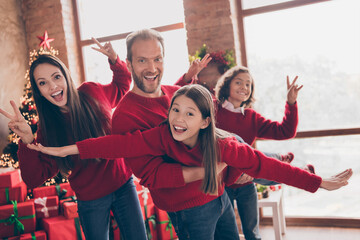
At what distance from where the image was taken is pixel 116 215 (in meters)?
1.73

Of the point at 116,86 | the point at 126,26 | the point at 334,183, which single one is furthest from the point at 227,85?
the point at 126,26

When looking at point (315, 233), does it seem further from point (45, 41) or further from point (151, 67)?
point (45, 41)

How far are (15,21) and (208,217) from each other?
12.5 feet

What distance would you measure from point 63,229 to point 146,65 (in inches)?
71.9

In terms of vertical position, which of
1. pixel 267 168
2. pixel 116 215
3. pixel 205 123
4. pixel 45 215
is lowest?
pixel 45 215

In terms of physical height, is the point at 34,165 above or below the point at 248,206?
above

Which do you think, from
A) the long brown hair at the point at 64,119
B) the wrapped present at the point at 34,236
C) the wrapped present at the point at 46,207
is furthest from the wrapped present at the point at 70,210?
the long brown hair at the point at 64,119

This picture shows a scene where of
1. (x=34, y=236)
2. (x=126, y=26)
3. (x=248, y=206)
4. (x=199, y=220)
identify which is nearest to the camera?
(x=199, y=220)

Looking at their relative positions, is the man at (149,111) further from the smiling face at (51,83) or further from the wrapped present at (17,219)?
the wrapped present at (17,219)

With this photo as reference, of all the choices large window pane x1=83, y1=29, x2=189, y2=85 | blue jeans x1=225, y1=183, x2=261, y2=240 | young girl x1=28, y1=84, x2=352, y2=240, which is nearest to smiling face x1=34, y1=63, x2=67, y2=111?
young girl x1=28, y1=84, x2=352, y2=240

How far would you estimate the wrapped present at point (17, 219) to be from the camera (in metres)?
2.67

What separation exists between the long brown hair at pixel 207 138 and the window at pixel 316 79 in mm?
1718

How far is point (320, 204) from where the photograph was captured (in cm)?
325

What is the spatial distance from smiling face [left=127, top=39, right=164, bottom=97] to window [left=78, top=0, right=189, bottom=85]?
2.21 metres
